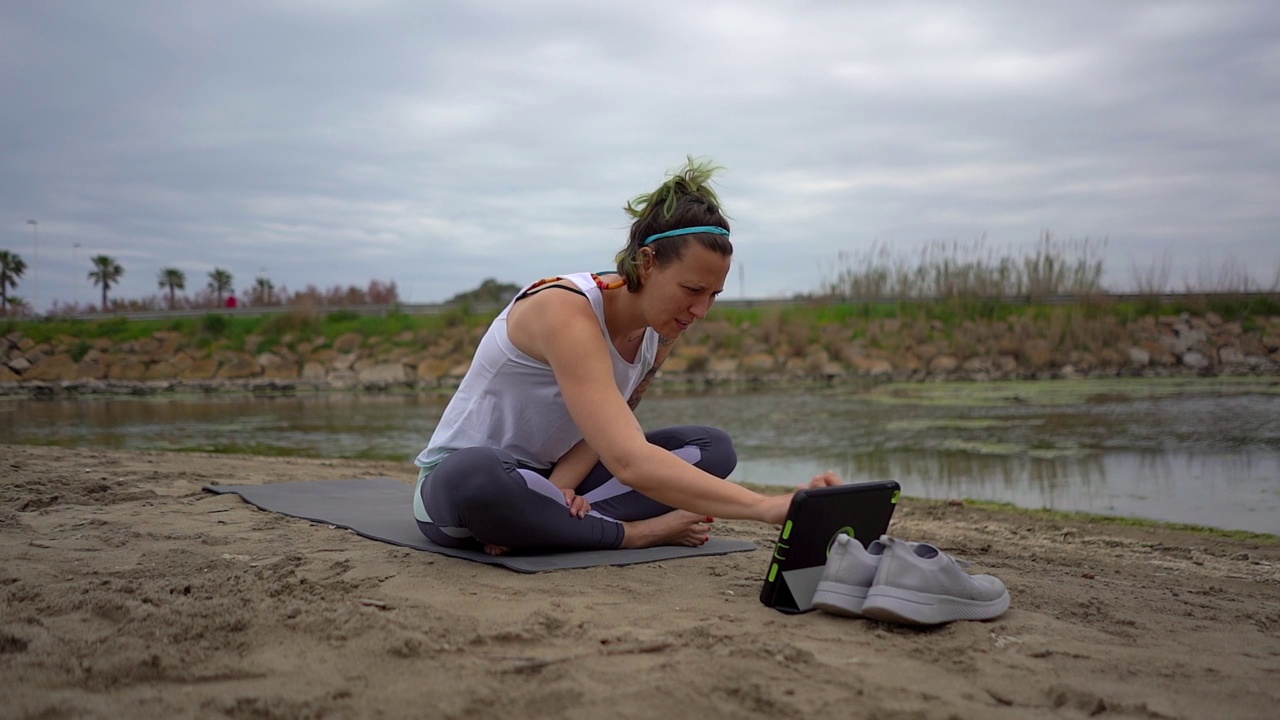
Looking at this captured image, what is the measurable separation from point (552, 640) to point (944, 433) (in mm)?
6563

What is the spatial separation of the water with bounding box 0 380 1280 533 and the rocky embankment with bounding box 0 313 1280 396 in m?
2.29

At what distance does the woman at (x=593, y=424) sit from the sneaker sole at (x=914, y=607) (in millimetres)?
318

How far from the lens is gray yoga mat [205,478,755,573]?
2910 millimetres

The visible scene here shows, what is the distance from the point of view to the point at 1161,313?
17391 millimetres

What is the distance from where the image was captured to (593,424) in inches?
99.4

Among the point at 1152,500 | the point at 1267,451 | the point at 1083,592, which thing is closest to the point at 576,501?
the point at 1083,592

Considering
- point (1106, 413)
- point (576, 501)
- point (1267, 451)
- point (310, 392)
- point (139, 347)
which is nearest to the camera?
point (576, 501)

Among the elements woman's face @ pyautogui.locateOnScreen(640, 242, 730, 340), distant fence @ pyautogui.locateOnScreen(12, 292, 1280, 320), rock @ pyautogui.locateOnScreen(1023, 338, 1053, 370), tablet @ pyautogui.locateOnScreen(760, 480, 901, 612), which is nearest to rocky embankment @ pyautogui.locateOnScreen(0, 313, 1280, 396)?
rock @ pyautogui.locateOnScreen(1023, 338, 1053, 370)

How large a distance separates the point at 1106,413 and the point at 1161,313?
32.3ft

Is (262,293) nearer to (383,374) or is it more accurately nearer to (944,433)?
(383,374)

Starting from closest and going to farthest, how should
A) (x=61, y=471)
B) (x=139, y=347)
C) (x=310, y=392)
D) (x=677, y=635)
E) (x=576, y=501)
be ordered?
(x=677, y=635)
(x=576, y=501)
(x=61, y=471)
(x=310, y=392)
(x=139, y=347)

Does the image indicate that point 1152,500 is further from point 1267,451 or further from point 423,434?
point 423,434

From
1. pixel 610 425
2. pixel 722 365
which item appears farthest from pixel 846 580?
pixel 722 365

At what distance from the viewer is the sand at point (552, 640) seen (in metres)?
1.69
